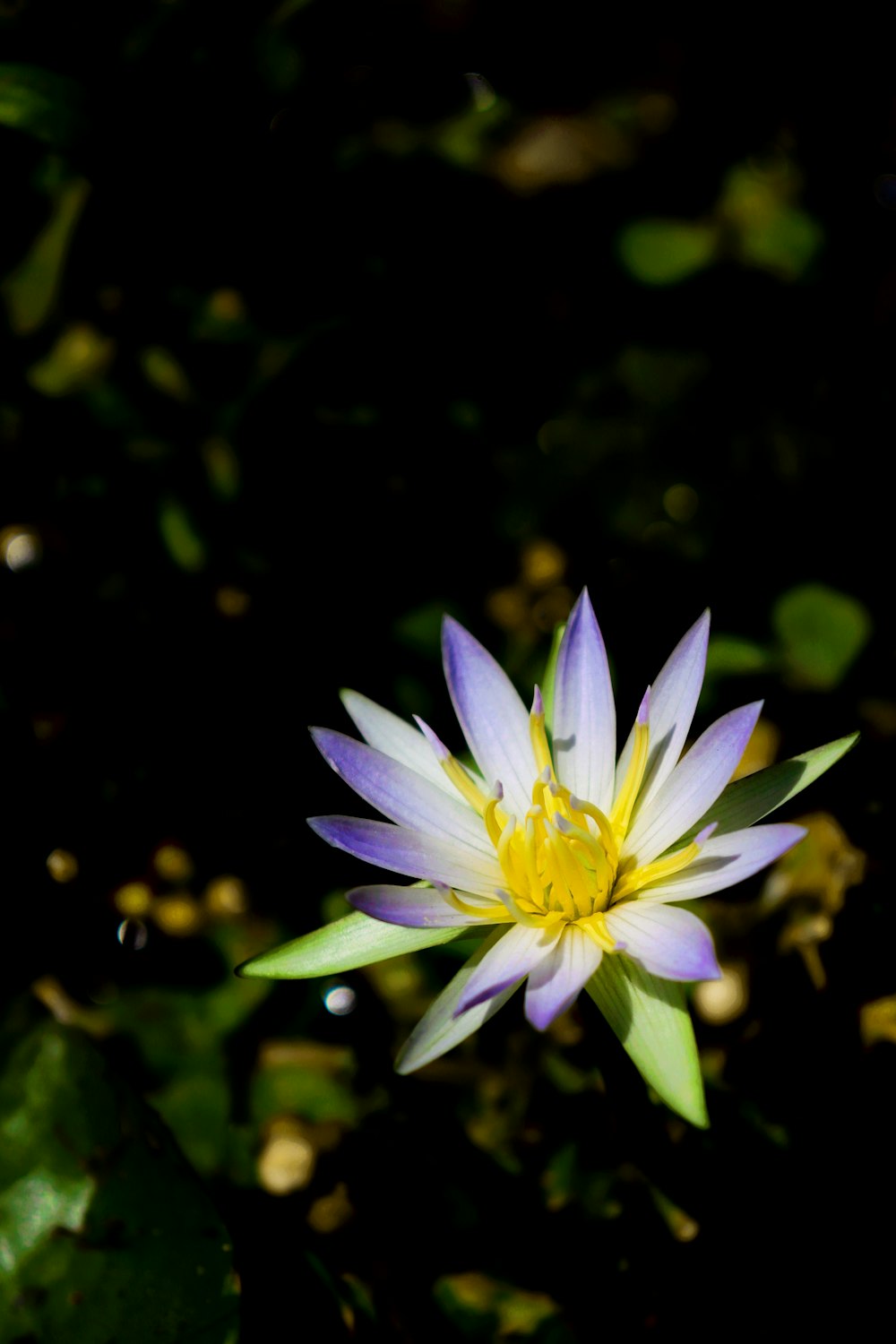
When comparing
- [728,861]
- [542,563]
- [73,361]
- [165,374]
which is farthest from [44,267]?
[728,861]

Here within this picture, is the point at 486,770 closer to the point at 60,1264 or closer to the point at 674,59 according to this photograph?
the point at 60,1264

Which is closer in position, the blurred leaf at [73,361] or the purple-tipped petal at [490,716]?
the purple-tipped petal at [490,716]

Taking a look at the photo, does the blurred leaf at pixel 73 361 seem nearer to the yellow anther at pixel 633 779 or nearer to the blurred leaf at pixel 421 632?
the blurred leaf at pixel 421 632

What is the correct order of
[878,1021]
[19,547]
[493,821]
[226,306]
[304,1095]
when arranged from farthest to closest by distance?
[226,306] → [19,547] → [304,1095] → [878,1021] → [493,821]

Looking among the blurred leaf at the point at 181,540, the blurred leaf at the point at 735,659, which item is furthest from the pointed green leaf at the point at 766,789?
the blurred leaf at the point at 181,540

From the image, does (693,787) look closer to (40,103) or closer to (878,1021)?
(878,1021)

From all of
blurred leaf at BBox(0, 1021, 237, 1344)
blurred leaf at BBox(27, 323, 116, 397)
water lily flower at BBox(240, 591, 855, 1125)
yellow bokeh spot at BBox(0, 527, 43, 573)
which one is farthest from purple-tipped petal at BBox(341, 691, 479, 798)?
blurred leaf at BBox(27, 323, 116, 397)

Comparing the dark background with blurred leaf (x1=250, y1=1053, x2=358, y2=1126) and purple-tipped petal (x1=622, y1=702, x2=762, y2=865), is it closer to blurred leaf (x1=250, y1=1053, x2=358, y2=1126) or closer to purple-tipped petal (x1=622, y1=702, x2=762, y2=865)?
blurred leaf (x1=250, y1=1053, x2=358, y2=1126)
